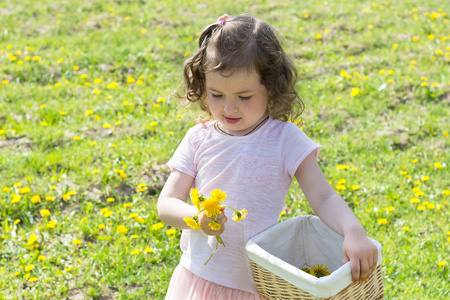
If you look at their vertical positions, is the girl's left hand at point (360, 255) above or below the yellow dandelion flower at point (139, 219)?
above

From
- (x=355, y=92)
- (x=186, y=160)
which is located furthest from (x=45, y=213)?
(x=355, y=92)

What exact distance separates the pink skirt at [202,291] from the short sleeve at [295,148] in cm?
43

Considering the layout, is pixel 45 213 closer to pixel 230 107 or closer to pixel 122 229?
pixel 122 229

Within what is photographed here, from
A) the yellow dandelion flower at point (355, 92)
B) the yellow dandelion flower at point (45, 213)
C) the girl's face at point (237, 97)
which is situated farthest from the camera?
the yellow dandelion flower at point (355, 92)

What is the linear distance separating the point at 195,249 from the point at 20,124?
266 cm

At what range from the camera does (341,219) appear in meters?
1.73

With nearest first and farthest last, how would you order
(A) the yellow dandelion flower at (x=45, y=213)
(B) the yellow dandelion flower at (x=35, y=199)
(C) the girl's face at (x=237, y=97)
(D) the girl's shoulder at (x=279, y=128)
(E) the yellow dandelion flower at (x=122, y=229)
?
(C) the girl's face at (x=237, y=97)
(D) the girl's shoulder at (x=279, y=128)
(E) the yellow dandelion flower at (x=122, y=229)
(A) the yellow dandelion flower at (x=45, y=213)
(B) the yellow dandelion flower at (x=35, y=199)

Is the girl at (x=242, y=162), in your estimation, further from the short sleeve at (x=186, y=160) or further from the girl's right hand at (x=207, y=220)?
the girl's right hand at (x=207, y=220)

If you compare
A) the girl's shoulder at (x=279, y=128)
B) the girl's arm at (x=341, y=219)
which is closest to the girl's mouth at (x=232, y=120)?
the girl's shoulder at (x=279, y=128)

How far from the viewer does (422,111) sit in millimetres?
4340

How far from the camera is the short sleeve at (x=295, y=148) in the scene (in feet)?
5.97

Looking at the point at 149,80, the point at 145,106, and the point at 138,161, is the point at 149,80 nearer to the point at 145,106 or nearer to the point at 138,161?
the point at 145,106

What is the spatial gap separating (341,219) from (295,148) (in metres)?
0.28

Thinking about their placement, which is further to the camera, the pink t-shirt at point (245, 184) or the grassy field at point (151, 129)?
the grassy field at point (151, 129)
